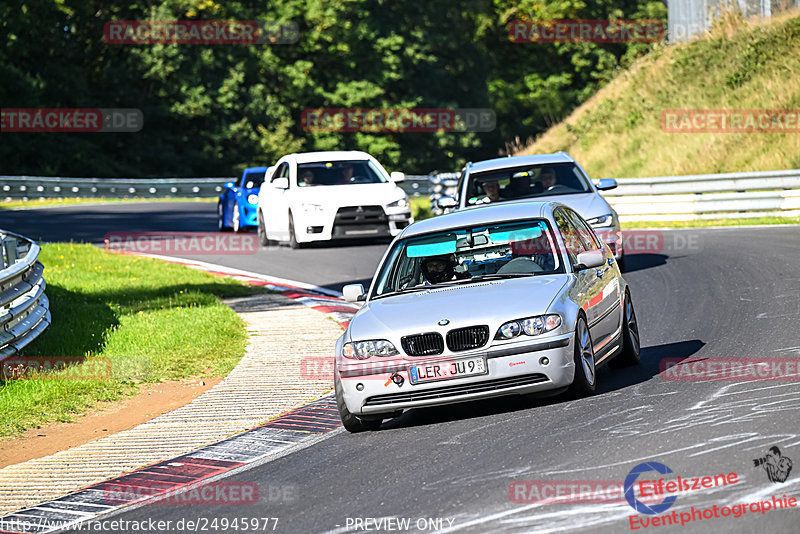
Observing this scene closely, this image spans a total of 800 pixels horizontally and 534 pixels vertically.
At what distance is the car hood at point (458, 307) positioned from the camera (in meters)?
8.31

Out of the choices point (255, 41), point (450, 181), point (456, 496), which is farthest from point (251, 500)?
point (255, 41)

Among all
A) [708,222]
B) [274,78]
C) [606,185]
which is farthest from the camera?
[274,78]

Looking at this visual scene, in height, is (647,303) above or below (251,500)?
below

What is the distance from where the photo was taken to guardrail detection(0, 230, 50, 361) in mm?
11547

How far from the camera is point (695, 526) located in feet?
18.0

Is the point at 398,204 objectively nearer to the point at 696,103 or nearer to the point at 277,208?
the point at 277,208

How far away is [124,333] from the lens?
13836 mm

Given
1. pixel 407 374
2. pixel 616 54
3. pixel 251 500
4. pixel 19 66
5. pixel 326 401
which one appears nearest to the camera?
pixel 251 500

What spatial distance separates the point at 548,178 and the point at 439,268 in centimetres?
Answer: 706

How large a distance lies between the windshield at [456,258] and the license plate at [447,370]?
122 cm

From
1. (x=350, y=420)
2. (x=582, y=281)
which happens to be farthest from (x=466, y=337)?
(x=582, y=281)

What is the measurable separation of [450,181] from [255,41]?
3890 cm

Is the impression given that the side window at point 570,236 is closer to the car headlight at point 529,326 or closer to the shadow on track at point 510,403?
the shadow on track at point 510,403

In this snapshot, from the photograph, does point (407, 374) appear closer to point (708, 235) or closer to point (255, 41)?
point (708, 235)
